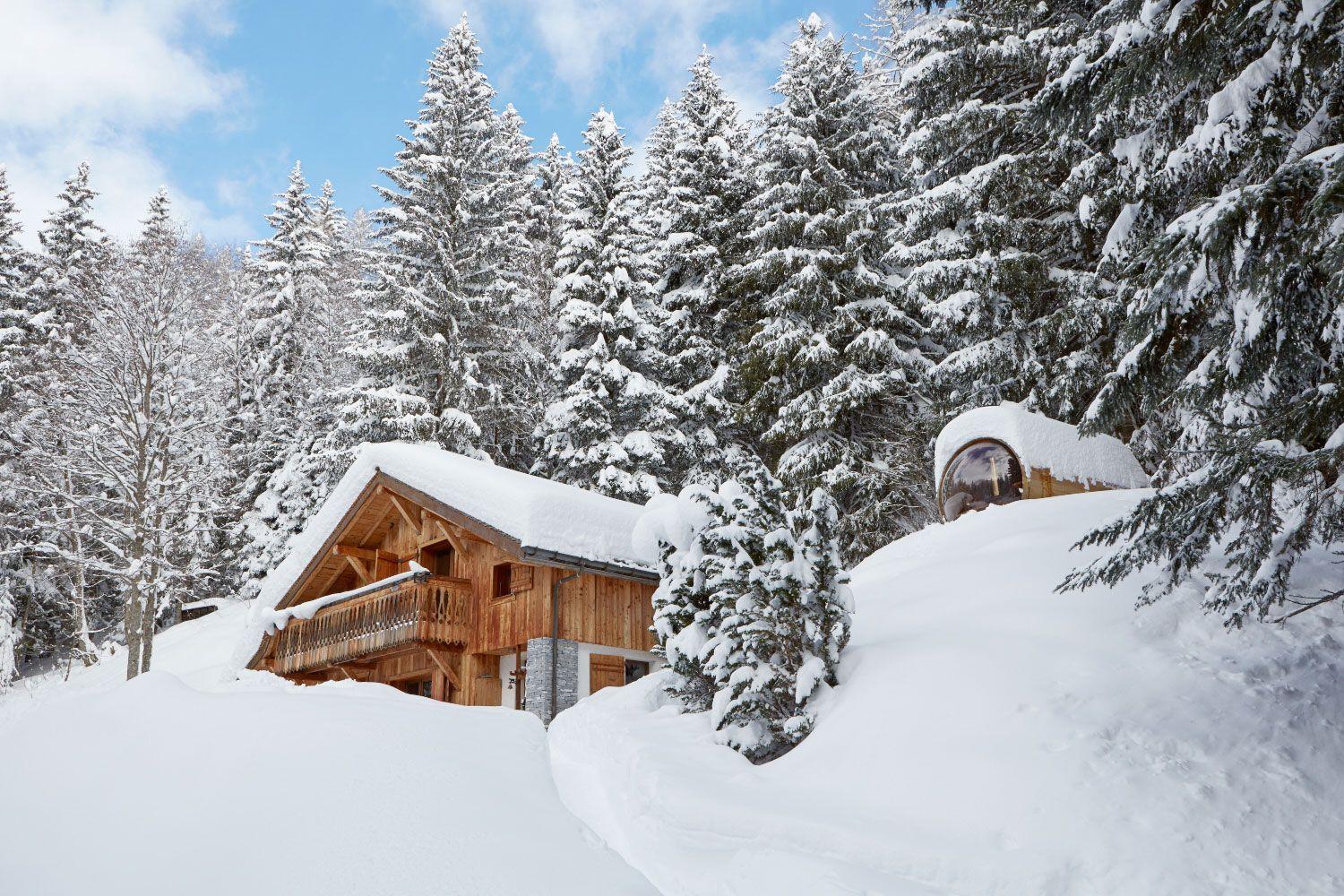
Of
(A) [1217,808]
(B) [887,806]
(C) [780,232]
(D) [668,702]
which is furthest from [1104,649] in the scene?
(C) [780,232]

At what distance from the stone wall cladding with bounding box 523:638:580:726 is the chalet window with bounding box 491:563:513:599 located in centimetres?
189

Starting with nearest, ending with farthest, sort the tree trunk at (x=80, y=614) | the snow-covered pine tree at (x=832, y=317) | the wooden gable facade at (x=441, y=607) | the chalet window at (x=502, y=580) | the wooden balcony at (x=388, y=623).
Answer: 1. the wooden gable facade at (x=441, y=607)
2. the wooden balcony at (x=388, y=623)
3. the chalet window at (x=502, y=580)
4. the snow-covered pine tree at (x=832, y=317)
5. the tree trunk at (x=80, y=614)

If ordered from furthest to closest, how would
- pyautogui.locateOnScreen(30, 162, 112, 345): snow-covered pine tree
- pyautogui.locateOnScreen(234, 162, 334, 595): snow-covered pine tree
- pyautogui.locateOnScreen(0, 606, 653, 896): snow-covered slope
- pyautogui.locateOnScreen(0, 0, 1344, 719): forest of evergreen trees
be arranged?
pyautogui.locateOnScreen(234, 162, 334, 595): snow-covered pine tree < pyautogui.locateOnScreen(30, 162, 112, 345): snow-covered pine tree < pyautogui.locateOnScreen(0, 0, 1344, 719): forest of evergreen trees < pyautogui.locateOnScreen(0, 606, 653, 896): snow-covered slope

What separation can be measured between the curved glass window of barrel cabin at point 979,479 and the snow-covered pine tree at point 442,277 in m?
13.2

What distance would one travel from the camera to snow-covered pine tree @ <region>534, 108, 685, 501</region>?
23281mm

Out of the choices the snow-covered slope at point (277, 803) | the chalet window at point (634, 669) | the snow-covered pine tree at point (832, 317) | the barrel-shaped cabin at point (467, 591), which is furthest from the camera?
the snow-covered pine tree at point (832, 317)

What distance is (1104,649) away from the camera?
315 inches

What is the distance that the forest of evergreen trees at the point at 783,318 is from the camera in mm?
6270

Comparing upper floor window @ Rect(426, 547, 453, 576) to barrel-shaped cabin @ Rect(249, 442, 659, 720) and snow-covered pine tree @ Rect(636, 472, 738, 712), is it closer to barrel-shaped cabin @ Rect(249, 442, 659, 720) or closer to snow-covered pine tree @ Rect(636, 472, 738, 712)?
barrel-shaped cabin @ Rect(249, 442, 659, 720)

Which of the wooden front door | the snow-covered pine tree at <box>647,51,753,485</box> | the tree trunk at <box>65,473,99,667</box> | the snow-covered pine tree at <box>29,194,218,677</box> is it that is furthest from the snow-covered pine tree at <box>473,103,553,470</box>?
the tree trunk at <box>65,473,99,667</box>

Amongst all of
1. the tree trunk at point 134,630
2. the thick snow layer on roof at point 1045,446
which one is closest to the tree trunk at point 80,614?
the tree trunk at point 134,630

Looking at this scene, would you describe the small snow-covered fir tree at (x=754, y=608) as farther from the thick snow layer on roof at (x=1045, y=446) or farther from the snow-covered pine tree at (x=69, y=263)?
the snow-covered pine tree at (x=69, y=263)

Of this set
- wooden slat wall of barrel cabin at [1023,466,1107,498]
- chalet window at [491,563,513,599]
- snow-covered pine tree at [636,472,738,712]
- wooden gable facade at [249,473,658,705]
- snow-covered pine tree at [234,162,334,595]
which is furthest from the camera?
snow-covered pine tree at [234,162,334,595]

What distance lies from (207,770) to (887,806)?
5550 mm
